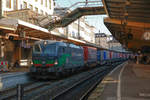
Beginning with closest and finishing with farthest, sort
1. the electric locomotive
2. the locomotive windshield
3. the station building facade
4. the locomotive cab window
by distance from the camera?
the electric locomotive → the locomotive windshield → the locomotive cab window → the station building facade

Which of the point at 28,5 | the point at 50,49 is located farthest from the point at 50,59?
the point at 28,5

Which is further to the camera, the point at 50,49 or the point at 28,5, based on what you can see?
the point at 28,5

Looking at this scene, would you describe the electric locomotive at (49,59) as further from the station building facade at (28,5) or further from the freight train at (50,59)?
the station building facade at (28,5)

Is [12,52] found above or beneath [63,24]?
beneath

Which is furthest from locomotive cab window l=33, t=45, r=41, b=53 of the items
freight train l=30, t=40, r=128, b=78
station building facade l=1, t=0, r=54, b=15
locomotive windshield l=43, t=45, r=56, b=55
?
station building facade l=1, t=0, r=54, b=15

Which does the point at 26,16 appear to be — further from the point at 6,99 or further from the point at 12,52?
the point at 6,99

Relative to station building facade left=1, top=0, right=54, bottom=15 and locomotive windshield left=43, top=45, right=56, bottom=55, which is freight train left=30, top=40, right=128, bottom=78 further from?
station building facade left=1, top=0, right=54, bottom=15

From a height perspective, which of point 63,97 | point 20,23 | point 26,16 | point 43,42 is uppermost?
point 26,16

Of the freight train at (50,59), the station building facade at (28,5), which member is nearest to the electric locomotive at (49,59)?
the freight train at (50,59)

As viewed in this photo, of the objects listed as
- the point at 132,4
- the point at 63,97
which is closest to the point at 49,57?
the point at 63,97

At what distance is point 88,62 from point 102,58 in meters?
9.17

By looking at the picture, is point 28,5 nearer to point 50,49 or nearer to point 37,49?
point 37,49

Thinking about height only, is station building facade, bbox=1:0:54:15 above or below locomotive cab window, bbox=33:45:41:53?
above

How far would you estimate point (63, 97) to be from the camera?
1056 cm
